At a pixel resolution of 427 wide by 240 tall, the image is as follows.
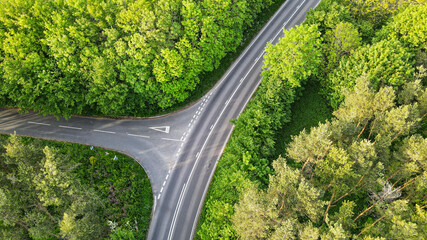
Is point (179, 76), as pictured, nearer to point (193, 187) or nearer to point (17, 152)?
point (193, 187)

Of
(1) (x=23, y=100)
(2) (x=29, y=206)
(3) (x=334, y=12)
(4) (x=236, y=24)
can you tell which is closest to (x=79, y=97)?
(1) (x=23, y=100)

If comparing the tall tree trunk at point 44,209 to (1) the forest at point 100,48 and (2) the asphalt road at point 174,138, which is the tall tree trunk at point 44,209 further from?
(1) the forest at point 100,48

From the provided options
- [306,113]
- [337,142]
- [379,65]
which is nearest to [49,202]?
[337,142]

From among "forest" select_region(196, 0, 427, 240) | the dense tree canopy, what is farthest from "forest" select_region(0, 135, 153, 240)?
the dense tree canopy

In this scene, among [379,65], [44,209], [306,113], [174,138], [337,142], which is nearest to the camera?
[44,209]

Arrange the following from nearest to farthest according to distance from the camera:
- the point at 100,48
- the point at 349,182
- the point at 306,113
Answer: the point at 349,182, the point at 100,48, the point at 306,113

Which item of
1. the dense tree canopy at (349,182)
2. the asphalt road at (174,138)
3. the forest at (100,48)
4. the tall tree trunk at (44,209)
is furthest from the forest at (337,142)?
the tall tree trunk at (44,209)

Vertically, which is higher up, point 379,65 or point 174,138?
point 379,65

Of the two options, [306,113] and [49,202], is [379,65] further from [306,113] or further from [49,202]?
[49,202]
